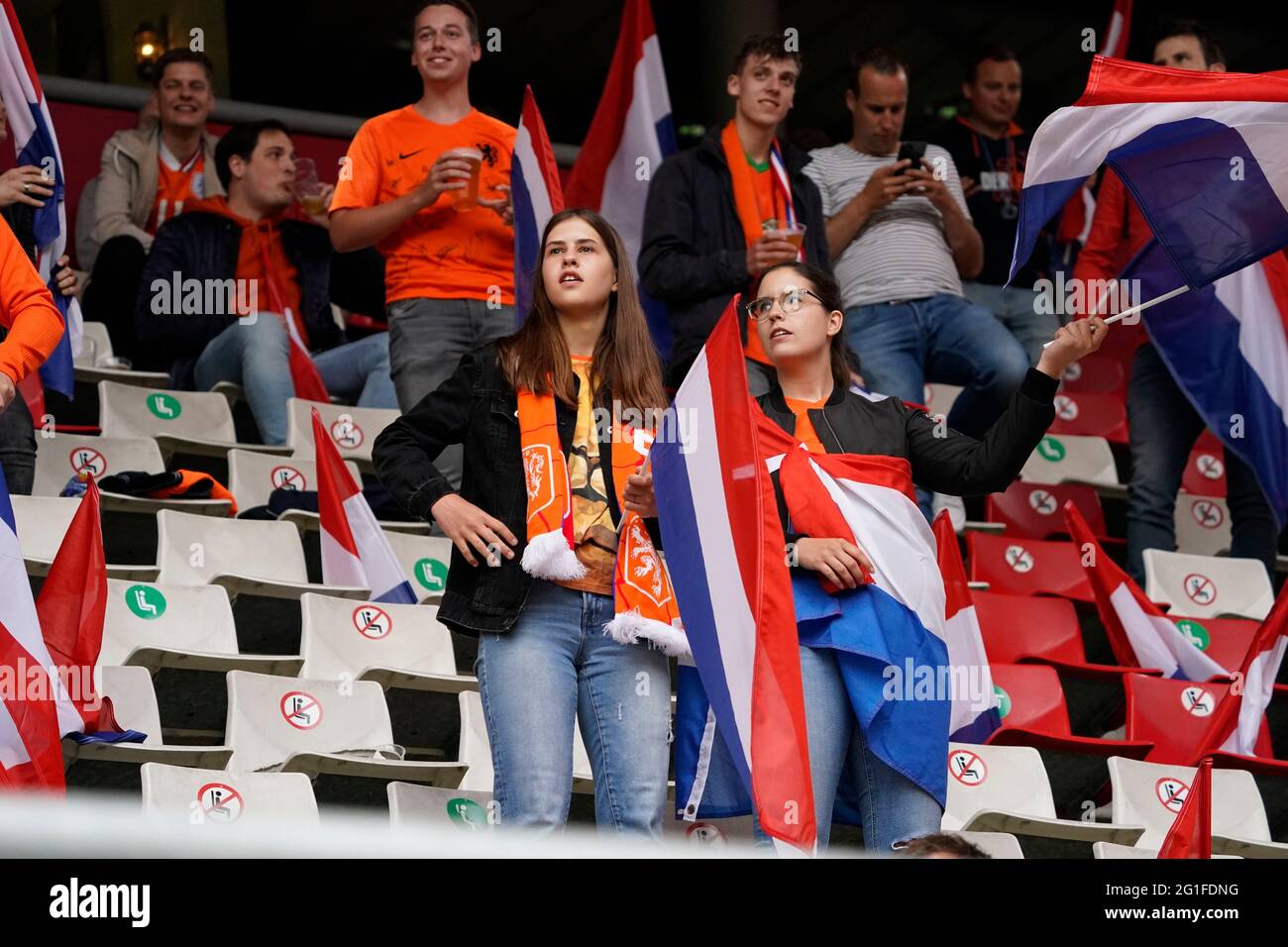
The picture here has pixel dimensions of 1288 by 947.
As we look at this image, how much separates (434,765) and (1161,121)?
185cm

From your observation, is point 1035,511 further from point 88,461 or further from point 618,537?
point 618,537

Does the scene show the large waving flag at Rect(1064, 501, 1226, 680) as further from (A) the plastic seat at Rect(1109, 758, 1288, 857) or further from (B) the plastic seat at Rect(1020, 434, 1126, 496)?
(B) the plastic seat at Rect(1020, 434, 1126, 496)

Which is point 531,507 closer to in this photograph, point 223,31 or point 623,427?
point 623,427

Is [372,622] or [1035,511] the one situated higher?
[1035,511]

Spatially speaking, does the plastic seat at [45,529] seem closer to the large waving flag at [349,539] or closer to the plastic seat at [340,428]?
the large waving flag at [349,539]

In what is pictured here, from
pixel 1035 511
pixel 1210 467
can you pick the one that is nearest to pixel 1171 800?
pixel 1035 511

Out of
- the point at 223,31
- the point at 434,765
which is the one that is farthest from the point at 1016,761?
the point at 223,31

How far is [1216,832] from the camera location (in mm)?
4129

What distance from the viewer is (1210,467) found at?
6.96 metres

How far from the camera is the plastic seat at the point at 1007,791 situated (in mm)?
3902

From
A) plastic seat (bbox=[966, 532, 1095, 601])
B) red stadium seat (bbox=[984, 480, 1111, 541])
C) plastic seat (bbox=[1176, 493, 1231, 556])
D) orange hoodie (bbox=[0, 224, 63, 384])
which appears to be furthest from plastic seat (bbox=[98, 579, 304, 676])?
plastic seat (bbox=[1176, 493, 1231, 556])

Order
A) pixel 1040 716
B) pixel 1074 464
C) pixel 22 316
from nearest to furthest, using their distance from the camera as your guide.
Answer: pixel 22 316
pixel 1040 716
pixel 1074 464

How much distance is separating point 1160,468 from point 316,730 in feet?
8.76

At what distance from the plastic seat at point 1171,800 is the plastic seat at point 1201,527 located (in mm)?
2156
